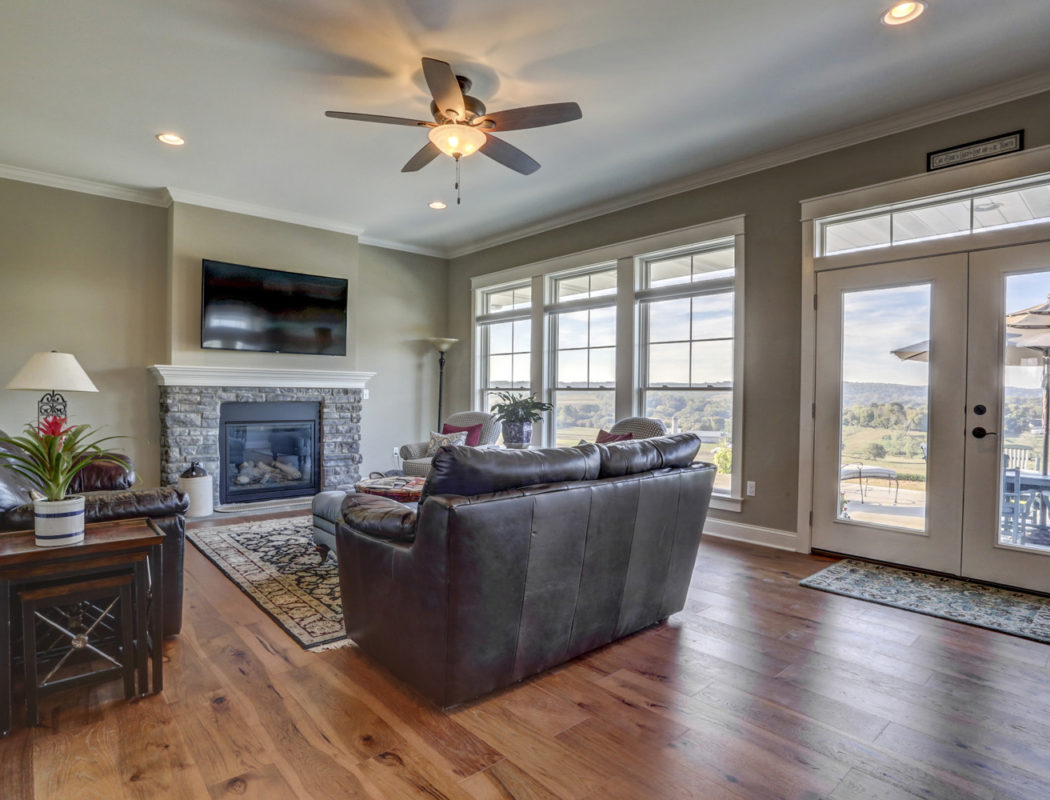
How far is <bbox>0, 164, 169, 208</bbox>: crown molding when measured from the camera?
4723 millimetres

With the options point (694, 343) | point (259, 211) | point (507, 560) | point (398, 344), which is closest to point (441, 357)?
point (398, 344)

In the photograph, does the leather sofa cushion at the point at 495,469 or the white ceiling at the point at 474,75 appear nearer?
the leather sofa cushion at the point at 495,469

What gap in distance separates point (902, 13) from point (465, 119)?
216 cm

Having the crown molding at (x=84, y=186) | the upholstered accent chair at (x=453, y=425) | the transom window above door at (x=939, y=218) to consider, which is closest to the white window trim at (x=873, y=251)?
the transom window above door at (x=939, y=218)

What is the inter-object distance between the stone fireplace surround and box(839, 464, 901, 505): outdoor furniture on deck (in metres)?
4.71

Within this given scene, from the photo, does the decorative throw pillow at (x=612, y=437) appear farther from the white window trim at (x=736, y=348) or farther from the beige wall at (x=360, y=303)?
the beige wall at (x=360, y=303)

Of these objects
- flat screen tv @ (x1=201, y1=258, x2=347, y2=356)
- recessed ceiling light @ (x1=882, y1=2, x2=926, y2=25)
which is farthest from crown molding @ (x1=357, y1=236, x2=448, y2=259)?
recessed ceiling light @ (x1=882, y1=2, x2=926, y2=25)

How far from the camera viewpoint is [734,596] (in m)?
3.26

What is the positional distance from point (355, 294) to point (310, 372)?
3.47 ft

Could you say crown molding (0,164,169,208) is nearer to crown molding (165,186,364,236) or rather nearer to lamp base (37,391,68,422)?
crown molding (165,186,364,236)

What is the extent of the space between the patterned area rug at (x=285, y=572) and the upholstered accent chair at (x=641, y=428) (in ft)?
8.09

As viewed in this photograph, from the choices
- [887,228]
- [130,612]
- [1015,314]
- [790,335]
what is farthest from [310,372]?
[1015,314]

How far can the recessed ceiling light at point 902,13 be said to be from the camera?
2596 mm

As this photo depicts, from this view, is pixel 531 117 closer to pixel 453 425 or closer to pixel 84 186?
pixel 453 425
